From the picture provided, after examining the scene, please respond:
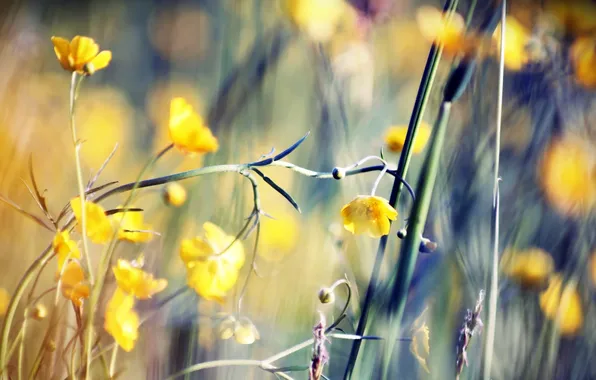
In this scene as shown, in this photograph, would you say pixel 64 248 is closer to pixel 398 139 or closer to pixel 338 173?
pixel 338 173

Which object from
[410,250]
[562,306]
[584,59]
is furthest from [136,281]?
[584,59]

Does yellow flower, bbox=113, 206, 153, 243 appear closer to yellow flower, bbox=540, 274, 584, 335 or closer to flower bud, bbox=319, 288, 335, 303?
flower bud, bbox=319, 288, 335, 303

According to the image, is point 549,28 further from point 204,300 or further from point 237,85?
point 204,300

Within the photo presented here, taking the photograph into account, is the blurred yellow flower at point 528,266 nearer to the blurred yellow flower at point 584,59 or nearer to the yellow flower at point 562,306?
the yellow flower at point 562,306

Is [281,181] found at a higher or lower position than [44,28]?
lower

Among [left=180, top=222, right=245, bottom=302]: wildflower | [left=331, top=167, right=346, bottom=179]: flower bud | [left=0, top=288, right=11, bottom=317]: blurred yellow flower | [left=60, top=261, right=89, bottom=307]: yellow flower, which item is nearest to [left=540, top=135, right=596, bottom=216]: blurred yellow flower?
[left=331, top=167, right=346, bottom=179]: flower bud

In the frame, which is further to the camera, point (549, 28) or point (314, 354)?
point (549, 28)

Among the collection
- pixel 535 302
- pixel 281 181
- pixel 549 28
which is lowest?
pixel 535 302

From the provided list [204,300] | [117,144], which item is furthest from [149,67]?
[204,300]
